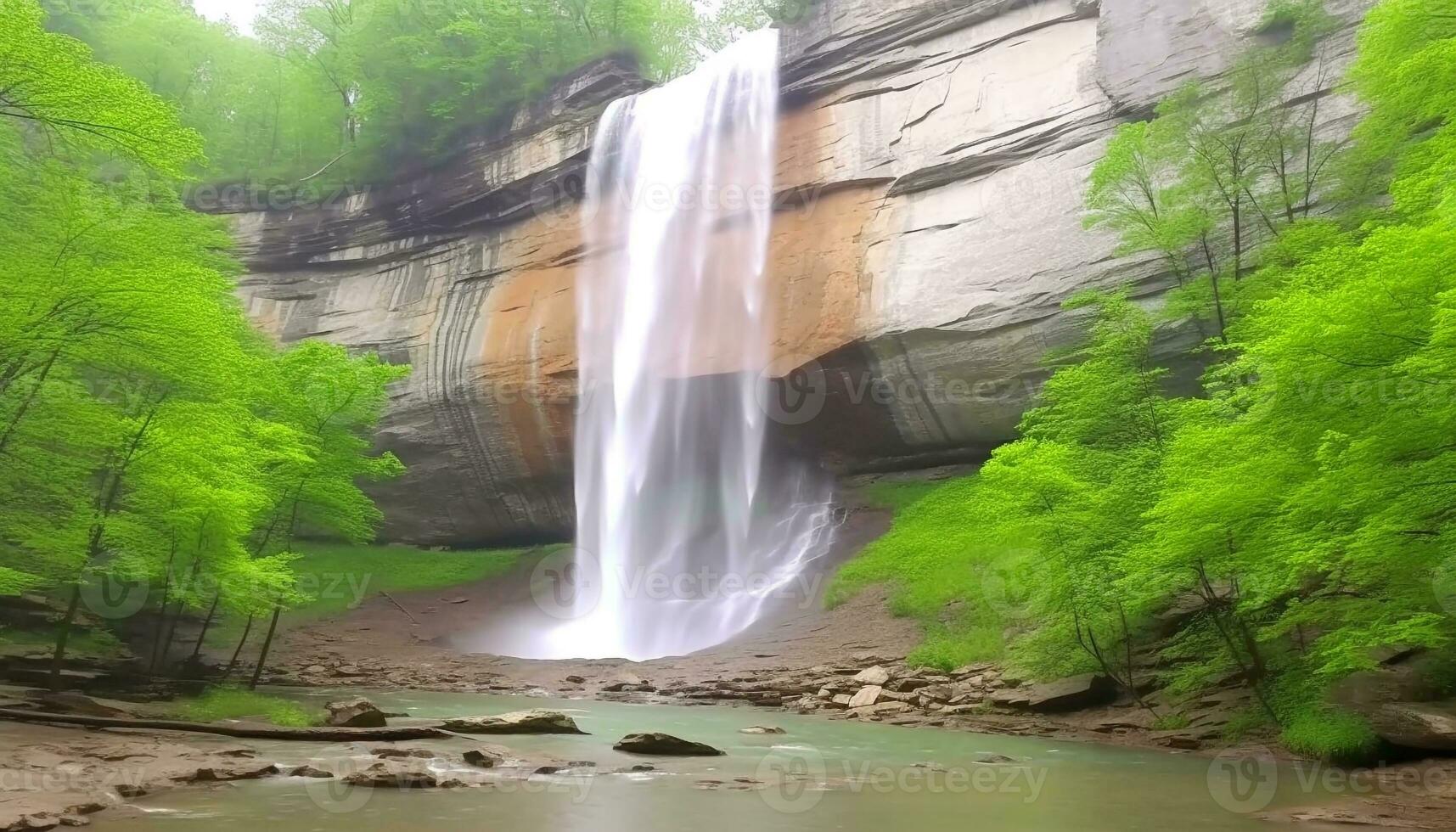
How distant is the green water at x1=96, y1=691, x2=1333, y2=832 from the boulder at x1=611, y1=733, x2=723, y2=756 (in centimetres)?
31

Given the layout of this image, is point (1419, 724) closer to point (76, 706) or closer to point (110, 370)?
point (76, 706)

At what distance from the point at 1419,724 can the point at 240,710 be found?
49.8 feet

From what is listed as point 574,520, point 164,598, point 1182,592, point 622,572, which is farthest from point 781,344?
point 164,598

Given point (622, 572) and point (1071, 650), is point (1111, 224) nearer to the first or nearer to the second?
point (1071, 650)

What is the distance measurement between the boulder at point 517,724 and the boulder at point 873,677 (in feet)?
24.1

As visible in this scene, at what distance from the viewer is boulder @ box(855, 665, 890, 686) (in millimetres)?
18734

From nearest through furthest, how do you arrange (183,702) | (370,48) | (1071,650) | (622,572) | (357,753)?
(357,753), (183,702), (1071,650), (622,572), (370,48)

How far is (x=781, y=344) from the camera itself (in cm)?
3030

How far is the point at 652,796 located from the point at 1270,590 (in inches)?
289

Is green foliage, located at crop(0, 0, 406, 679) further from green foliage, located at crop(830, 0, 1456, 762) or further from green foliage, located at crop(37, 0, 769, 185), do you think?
green foliage, located at crop(37, 0, 769, 185)

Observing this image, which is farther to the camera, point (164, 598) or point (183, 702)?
point (164, 598)

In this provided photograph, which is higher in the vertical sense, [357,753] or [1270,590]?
[1270,590]

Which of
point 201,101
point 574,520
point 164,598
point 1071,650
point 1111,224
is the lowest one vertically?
point 1071,650

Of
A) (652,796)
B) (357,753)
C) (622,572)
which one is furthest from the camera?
(622,572)
